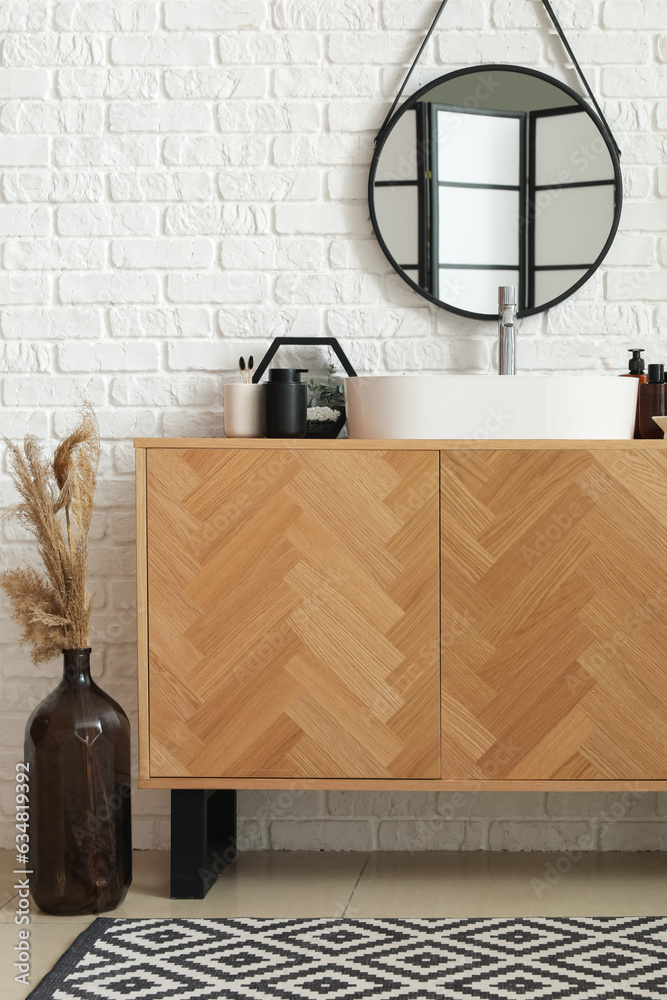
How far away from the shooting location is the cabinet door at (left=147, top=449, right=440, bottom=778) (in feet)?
5.78

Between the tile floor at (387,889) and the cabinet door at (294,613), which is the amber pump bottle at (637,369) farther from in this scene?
the tile floor at (387,889)

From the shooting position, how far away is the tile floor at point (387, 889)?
5.84 ft

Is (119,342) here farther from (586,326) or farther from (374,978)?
(374,978)

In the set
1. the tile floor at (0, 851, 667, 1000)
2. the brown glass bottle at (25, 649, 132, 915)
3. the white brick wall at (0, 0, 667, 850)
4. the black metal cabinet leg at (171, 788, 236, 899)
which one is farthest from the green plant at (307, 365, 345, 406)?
the tile floor at (0, 851, 667, 1000)

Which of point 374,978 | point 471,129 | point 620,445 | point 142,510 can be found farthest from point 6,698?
point 471,129

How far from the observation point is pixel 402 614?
1.76m

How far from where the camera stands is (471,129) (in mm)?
2104

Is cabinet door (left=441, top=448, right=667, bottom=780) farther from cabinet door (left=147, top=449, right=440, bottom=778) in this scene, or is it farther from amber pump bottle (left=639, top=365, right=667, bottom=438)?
amber pump bottle (left=639, top=365, right=667, bottom=438)

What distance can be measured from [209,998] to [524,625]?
0.82 meters

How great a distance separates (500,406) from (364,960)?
1.00 metres

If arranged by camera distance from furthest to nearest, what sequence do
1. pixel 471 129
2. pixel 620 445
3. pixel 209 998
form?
pixel 471 129 → pixel 620 445 → pixel 209 998

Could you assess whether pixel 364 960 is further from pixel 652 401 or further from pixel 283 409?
pixel 652 401

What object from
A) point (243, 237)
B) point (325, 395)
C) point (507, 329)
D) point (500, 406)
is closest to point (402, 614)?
point (500, 406)

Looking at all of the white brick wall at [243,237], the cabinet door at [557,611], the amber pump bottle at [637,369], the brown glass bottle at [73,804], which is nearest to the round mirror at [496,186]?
the white brick wall at [243,237]
